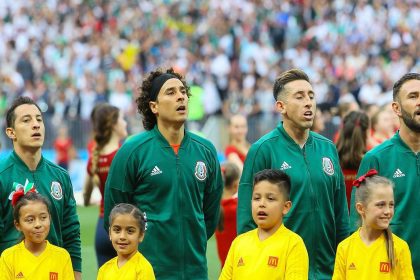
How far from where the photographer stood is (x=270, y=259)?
715 centimetres

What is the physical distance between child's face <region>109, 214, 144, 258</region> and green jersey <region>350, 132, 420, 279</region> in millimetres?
1531

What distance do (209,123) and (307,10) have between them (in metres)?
8.55

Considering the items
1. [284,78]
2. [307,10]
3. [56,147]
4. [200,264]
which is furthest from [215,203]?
[307,10]

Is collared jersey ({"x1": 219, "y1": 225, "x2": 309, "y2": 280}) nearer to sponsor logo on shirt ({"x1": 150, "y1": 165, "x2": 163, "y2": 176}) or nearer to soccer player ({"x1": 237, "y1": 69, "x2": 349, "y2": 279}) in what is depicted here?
soccer player ({"x1": 237, "y1": 69, "x2": 349, "y2": 279})

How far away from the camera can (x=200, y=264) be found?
788cm

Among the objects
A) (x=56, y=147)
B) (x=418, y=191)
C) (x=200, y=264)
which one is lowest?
(x=200, y=264)

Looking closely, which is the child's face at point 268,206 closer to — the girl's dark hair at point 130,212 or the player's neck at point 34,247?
the girl's dark hair at point 130,212

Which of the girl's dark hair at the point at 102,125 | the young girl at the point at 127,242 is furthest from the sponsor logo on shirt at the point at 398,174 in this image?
the girl's dark hair at the point at 102,125

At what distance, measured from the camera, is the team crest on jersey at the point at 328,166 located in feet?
25.6

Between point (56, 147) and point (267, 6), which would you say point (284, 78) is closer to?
point (56, 147)

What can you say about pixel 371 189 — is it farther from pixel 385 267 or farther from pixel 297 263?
pixel 297 263

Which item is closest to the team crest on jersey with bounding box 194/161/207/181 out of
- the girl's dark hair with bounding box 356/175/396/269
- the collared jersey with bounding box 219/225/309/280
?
the collared jersey with bounding box 219/225/309/280

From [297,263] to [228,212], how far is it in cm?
460

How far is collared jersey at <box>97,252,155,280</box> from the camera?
7.45 m
